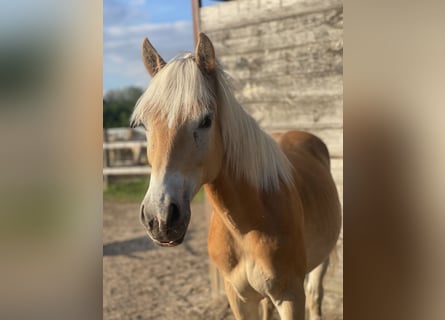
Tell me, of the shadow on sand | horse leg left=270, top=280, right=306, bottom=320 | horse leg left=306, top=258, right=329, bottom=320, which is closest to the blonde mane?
horse leg left=270, top=280, right=306, bottom=320

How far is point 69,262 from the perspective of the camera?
3.81ft

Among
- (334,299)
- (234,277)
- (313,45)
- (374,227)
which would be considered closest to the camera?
(374,227)

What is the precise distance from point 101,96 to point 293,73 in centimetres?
87

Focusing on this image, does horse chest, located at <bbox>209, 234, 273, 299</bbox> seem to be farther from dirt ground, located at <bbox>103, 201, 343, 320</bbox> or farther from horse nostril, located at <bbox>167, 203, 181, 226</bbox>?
dirt ground, located at <bbox>103, 201, 343, 320</bbox>

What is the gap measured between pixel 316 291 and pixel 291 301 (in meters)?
0.59

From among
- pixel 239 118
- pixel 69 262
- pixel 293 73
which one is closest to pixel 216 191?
pixel 239 118

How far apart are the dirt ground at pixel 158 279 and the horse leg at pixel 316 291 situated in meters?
0.08

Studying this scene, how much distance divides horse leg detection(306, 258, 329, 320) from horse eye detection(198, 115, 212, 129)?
3.36ft

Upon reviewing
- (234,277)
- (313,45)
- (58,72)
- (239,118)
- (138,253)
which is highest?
(313,45)

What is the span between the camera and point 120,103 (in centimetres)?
250

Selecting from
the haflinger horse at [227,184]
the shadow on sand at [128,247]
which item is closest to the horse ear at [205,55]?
the haflinger horse at [227,184]

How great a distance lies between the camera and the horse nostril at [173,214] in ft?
2.77

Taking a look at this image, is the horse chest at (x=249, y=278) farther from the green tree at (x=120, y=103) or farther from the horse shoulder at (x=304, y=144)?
the green tree at (x=120, y=103)

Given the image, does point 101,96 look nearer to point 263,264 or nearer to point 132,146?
point 263,264
